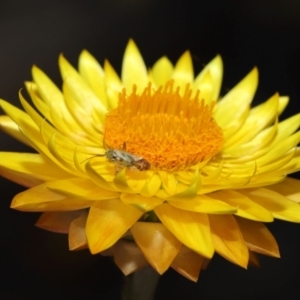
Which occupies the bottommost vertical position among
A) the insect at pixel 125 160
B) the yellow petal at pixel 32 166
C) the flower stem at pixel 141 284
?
the flower stem at pixel 141 284

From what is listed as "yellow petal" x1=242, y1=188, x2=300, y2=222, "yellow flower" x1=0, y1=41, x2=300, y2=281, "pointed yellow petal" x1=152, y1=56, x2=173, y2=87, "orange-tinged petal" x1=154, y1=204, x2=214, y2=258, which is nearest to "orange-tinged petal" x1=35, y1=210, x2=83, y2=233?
"yellow flower" x1=0, y1=41, x2=300, y2=281

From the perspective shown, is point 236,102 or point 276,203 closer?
point 276,203

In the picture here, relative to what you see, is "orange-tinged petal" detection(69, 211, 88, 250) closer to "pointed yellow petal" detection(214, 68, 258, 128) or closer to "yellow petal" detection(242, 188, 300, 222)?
"yellow petal" detection(242, 188, 300, 222)

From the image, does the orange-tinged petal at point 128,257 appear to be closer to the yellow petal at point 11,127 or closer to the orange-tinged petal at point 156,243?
the orange-tinged petal at point 156,243

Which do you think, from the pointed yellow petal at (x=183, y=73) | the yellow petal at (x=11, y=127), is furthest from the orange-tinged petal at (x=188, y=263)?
the pointed yellow petal at (x=183, y=73)

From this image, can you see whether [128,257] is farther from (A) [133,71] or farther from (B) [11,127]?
(A) [133,71]

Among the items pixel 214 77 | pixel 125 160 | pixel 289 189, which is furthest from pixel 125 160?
pixel 214 77

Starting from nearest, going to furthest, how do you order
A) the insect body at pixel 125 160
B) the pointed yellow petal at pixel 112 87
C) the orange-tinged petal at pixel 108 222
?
the orange-tinged petal at pixel 108 222, the insect body at pixel 125 160, the pointed yellow petal at pixel 112 87

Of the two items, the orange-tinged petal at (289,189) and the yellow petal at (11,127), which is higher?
the yellow petal at (11,127)
